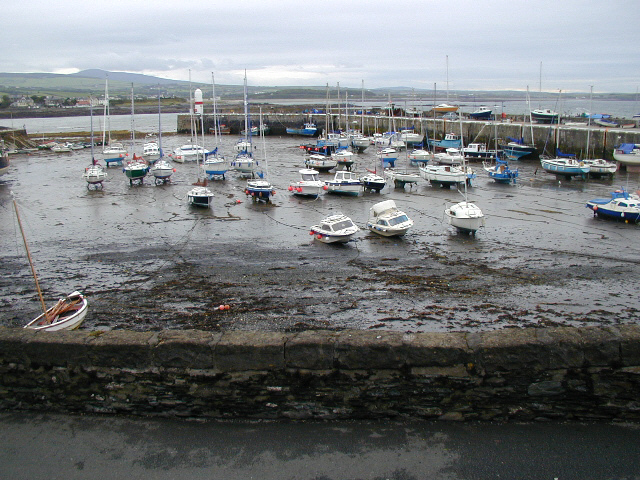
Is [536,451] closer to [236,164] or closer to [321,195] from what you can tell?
[321,195]

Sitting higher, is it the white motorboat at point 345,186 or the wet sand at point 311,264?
the white motorboat at point 345,186

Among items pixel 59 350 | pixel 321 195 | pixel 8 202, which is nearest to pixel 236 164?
pixel 321 195

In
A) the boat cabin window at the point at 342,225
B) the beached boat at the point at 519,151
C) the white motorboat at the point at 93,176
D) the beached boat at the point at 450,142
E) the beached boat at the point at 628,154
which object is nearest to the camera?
the boat cabin window at the point at 342,225

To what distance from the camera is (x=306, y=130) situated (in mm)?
77000

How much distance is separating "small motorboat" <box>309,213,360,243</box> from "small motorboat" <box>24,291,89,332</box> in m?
10.7

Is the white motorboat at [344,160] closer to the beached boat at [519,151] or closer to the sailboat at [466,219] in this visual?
the beached boat at [519,151]

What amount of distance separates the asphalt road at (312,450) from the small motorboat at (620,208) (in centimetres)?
2205

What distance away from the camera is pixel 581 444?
483cm

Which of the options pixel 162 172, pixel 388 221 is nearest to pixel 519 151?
pixel 388 221

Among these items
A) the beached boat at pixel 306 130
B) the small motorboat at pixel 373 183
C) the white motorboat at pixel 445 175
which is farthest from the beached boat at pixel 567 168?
the beached boat at pixel 306 130

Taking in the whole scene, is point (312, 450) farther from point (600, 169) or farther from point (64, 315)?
point (600, 169)

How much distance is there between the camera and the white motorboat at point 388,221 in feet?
70.5

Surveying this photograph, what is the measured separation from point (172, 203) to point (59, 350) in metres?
26.4

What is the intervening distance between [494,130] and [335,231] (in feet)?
135
